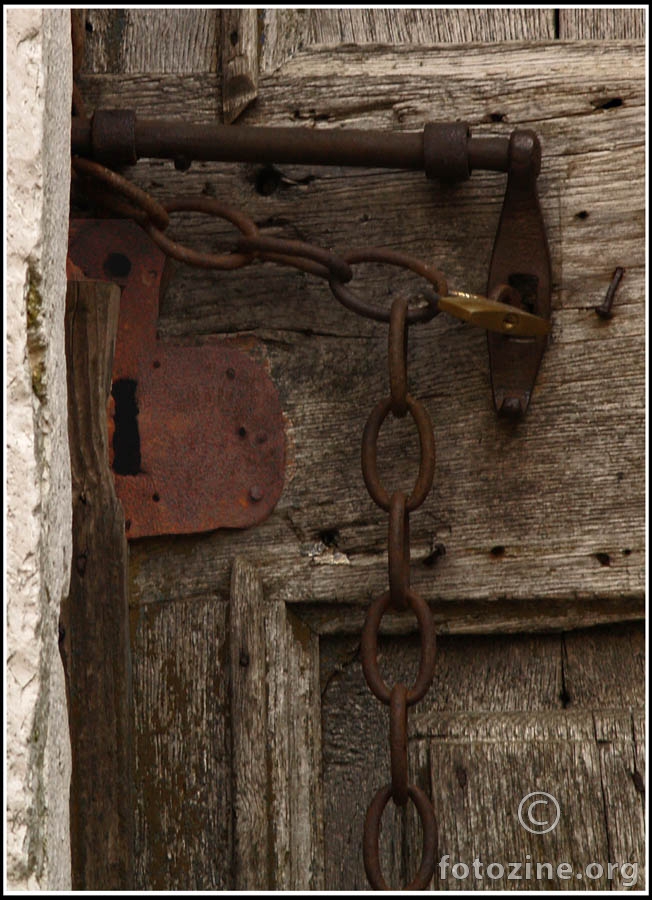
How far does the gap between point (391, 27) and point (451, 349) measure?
359 mm

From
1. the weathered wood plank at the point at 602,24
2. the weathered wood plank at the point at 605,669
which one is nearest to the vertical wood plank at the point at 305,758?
the weathered wood plank at the point at 605,669

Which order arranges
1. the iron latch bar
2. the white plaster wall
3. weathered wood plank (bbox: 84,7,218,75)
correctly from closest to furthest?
the white plaster wall
the iron latch bar
weathered wood plank (bbox: 84,7,218,75)

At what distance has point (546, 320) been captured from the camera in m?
1.09

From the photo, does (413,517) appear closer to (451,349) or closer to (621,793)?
(451,349)

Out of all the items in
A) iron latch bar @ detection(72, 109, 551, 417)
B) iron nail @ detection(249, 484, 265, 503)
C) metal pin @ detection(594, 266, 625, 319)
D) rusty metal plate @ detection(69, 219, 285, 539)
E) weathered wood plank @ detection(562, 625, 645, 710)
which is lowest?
weathered wood plank @ detection(562, 625, 645, 710)

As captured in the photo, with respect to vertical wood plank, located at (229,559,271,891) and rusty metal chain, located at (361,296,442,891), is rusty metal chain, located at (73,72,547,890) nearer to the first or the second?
rusty metal chain, located at (361,296,442,891)

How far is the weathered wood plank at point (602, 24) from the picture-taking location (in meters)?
1.16

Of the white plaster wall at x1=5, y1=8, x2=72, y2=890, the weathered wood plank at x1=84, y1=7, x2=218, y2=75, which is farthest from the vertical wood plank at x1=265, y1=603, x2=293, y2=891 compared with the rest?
the weathered wood plank at x1=84, y1=7, x2=218, y2=75

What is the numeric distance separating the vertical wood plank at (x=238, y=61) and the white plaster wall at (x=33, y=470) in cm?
30

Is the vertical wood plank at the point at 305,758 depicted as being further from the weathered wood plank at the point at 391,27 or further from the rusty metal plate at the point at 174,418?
the weathered wood plank at the point at 391,27

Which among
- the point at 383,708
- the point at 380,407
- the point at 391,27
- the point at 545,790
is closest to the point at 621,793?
the point at 545,790

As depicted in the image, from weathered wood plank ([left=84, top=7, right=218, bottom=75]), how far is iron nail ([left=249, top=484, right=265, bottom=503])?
46 cm

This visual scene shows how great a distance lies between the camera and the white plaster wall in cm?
80

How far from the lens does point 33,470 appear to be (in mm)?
815
